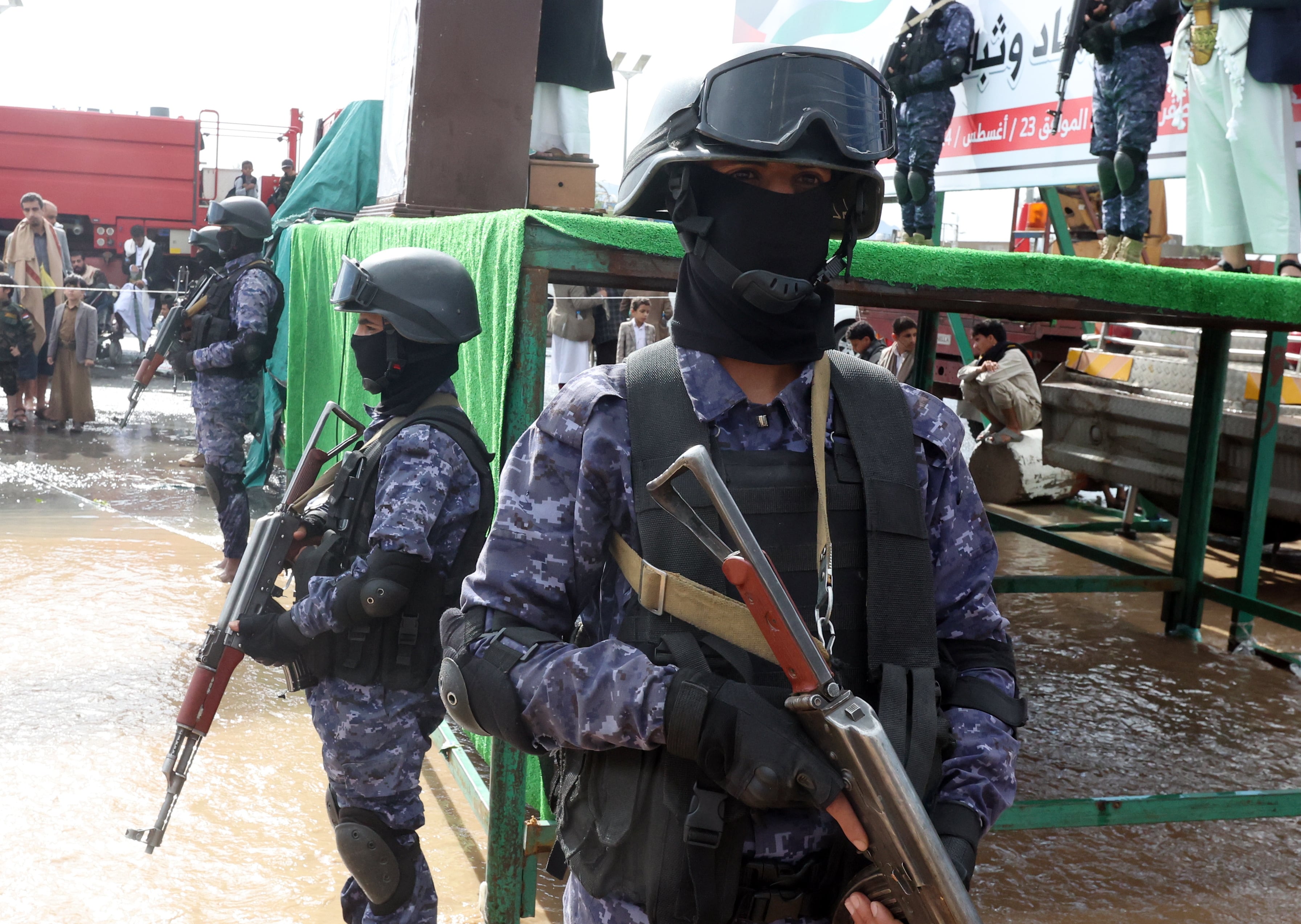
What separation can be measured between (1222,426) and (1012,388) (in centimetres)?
206

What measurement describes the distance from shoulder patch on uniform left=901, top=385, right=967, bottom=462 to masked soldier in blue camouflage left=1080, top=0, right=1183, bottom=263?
353 centimetres

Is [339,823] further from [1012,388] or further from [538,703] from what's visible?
[1012,388]

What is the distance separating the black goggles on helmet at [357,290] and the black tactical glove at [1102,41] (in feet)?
12.6

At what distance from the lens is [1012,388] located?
27.4 feet

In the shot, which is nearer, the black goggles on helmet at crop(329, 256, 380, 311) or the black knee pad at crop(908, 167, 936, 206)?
the black goggles on helmet at crop(329, 256, 380, 311)

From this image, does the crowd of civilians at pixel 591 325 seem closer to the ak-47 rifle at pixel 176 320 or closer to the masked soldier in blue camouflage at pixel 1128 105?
the ak-47 rifle at pixel 176 320

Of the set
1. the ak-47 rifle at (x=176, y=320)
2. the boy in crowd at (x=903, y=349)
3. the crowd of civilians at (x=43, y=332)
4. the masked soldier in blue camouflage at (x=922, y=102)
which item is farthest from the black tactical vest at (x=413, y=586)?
the crowd of civilians at (x=43, y=332)

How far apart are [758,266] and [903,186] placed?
4.93 metres

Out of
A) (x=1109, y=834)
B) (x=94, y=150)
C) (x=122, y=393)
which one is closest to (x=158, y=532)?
(x=1109, y=834)

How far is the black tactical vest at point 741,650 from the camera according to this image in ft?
4.80

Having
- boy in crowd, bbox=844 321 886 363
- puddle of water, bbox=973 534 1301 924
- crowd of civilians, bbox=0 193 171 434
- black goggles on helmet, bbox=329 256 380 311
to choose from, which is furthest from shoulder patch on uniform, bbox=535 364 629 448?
crowd of civilians, bbox=0 193 171 434

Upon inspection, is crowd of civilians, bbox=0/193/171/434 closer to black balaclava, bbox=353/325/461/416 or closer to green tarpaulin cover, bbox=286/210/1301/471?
green tarpaulin cover, bbox=286/210/1301/471

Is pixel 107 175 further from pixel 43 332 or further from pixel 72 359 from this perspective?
pixel 72 359

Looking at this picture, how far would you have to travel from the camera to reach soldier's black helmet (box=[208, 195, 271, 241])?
666cm
